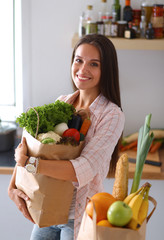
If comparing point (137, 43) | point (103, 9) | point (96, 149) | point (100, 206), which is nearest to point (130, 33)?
point (137, 43)

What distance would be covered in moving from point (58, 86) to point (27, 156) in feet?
4.79

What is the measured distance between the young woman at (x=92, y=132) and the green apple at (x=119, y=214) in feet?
1.47

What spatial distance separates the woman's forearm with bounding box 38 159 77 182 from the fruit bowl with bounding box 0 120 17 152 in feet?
4.35

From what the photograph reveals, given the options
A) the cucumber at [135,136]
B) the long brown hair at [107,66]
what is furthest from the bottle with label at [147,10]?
the long brown hair at [107,66]

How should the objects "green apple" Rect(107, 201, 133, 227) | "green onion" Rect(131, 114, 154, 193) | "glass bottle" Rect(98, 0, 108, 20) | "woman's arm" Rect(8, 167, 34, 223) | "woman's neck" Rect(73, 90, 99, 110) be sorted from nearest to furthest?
"green apple" Rect(107, 201, 133, 227) → "green onion" Rect(131, 114, 154, 193) → "woman's arm" Rect(8, 167, 34, 223) → "woman's neck" Rect(73, 90, 99, 110) → "glass bottle" Rect(98, 0, 108, 20)

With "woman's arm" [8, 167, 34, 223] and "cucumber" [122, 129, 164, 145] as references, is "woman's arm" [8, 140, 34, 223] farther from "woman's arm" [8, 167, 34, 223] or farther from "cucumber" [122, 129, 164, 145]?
"cucumber" [122, 129, 164, 145]

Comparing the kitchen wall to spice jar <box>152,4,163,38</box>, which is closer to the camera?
spice jar <box>152,4,163,38</box>

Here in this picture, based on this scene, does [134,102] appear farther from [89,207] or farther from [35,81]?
[89,207]

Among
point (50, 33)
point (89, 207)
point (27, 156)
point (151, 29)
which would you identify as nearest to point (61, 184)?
point (27, 156)

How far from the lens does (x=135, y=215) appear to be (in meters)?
0.92

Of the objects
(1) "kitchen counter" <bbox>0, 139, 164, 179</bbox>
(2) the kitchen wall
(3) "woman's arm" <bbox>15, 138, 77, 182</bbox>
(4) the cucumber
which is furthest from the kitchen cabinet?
(3) "woman's arm" <bbox>15, 138, 77, 182</bbox>

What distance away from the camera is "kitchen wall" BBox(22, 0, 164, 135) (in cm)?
267

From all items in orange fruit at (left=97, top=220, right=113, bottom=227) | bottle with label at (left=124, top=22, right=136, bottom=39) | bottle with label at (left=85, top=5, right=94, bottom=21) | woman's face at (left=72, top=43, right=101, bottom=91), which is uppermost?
Answer: bottle with label at (left=85, top=5, right=94, bottom=21)

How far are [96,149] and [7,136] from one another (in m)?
1.33
